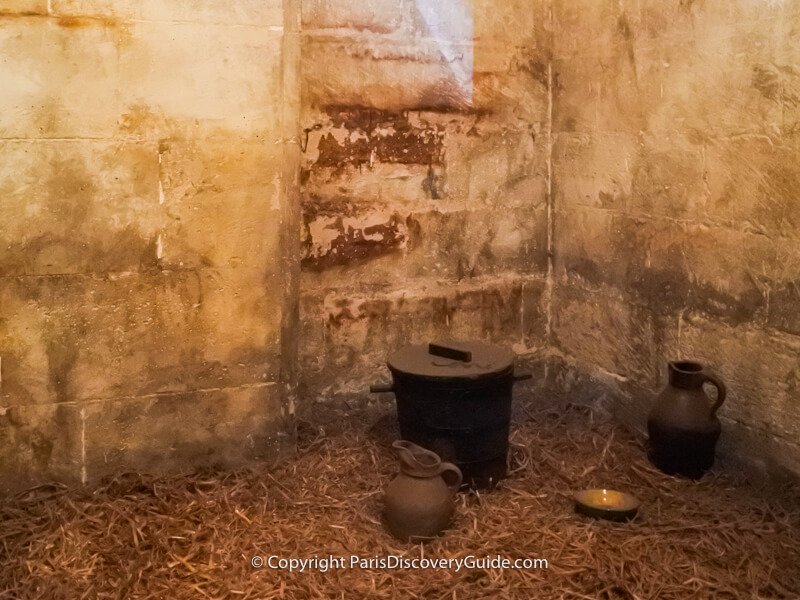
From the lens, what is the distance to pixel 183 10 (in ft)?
11.9

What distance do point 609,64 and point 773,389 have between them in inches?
74.7

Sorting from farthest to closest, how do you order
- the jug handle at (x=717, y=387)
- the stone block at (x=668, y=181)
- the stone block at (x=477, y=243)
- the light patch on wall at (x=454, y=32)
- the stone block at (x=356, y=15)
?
the stone block at (x=477, y=243) < the light patch on wall at (x=454, y=32) < the stone block at (x=356, y=15) < the stone block at (x=668, y=181) < the jug handle at (x=717, y=387)

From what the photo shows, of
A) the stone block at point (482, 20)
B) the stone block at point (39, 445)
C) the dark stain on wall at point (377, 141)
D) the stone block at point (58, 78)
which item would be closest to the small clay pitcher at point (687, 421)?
the dark stain on wall at point (377, 141)

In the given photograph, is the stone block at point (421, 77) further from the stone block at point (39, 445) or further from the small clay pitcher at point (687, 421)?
the stone block at point (39, 445)

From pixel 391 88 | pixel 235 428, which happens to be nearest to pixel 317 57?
pixel 391 88

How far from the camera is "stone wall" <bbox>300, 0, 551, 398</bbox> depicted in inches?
175

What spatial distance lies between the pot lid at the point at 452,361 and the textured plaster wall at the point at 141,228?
65 centimetres

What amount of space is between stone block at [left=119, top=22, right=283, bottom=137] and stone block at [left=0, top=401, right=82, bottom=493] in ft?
4.26

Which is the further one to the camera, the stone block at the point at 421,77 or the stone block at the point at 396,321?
the stone block at the point at 396,321

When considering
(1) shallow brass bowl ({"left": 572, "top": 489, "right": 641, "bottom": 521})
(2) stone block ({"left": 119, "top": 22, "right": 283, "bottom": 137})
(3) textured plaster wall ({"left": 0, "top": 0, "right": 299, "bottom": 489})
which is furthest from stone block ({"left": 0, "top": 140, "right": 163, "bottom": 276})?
(1) shallow brass bowl ({"left": 572, "top": 489, "right": 641, "bottom": 521})

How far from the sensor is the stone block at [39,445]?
365 centimetres

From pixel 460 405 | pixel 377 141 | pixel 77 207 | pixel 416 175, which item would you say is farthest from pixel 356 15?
pixel 460 405

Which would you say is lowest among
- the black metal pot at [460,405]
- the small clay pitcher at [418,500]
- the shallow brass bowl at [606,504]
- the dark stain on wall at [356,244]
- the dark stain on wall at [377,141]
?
the shallow brass bowl at [606,504]

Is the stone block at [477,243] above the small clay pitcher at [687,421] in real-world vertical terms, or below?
above
